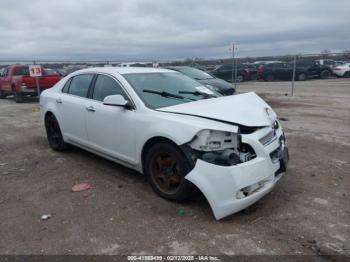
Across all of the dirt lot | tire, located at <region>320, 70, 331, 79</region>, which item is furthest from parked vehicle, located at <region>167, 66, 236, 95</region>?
tire, located at <region>320, 70, 331, 79</region>

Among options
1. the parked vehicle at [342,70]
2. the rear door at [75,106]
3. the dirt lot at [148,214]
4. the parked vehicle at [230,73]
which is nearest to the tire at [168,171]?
the dirt lot at [148,214]

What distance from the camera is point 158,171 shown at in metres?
4.10

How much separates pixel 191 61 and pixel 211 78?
20.6m

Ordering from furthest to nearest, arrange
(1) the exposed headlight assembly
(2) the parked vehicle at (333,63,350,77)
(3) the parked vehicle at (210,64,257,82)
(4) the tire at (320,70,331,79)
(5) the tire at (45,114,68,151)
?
(2) the parked vehicle at (333,63,350,77), (4) the tire at (320,70,331,79), (3) the parked vehicle at (210,64,257,82), (5) the tire at (45,114,68,151), (1) the exposed headlight assembly

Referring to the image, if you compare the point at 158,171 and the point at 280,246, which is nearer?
the point at 280,246

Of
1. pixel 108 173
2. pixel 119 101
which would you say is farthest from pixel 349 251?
pixel 108 173

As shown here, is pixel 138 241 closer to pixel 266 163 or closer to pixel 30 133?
pixel 266 163

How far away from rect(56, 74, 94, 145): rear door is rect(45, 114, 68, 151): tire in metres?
0.34

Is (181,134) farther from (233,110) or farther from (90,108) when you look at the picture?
(90,108)

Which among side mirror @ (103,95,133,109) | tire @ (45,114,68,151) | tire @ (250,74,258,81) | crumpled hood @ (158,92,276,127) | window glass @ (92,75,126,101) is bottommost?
tire @ (250,74,258,81)

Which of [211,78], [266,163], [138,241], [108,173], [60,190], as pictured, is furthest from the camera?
[211,78]

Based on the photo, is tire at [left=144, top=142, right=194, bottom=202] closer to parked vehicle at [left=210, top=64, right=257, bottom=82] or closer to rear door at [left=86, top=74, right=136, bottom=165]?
rear door at [left=86, top=74, right=136, bottom=165]

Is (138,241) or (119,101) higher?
(119,101)

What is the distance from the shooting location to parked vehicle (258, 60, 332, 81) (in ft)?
91.4
